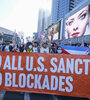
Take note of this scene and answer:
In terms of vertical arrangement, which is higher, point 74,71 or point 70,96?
point 74,71

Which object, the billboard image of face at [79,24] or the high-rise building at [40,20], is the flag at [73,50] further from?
the high-rise building at [40,20]

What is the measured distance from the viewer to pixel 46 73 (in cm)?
399

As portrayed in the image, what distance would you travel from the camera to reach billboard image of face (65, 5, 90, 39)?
31.4m

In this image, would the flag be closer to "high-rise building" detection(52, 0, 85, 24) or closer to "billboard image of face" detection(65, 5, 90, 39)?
"billboard image of face" detection(65, 5, 90, 39)

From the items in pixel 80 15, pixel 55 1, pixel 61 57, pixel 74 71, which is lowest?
pixel 74 71

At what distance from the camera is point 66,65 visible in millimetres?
3961

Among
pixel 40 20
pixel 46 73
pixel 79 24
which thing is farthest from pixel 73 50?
pixel 40 20

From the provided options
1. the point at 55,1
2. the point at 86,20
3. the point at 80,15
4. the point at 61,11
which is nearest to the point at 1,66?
the point at 86,20

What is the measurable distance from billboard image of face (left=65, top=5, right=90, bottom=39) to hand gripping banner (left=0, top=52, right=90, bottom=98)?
28.8 m

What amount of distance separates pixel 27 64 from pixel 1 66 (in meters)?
0.86

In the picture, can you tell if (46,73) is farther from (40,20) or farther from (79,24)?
(40,20)

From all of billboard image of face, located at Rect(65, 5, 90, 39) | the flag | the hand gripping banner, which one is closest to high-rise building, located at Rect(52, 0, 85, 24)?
billboard image of face, located at Rect(65, 5, 90, 39)

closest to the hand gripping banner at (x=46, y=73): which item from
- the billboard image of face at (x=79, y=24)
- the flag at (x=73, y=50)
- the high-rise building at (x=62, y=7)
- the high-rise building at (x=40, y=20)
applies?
the flag at (x=73, y=50)

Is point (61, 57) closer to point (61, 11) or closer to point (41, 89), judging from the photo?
point (41, 89)
